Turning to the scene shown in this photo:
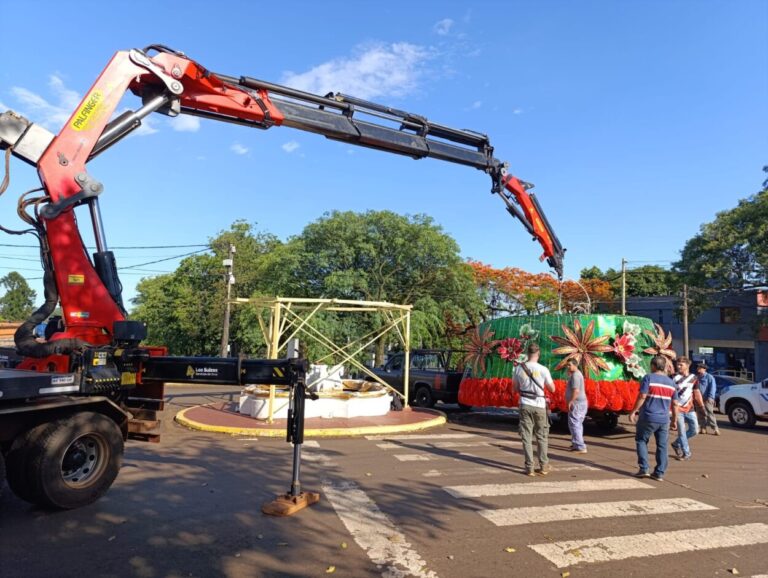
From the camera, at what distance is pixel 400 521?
5609mm

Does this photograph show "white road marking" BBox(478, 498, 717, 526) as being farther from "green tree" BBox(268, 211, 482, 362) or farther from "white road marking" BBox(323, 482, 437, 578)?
"green tree" BBox(268, 211, 482, 362)

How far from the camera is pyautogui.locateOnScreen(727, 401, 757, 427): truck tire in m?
14.5

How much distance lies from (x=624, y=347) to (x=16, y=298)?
9847 cm

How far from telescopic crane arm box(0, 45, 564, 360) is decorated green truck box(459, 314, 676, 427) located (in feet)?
15.2

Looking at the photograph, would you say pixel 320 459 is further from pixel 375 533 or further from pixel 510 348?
pixel 510 348

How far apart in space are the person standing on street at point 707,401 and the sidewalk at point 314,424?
6.02 meters

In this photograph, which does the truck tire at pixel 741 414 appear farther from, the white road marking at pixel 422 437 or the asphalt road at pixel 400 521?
the white road marking at pixel 422 437

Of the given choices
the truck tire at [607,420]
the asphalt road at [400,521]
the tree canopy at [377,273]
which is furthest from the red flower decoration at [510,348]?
the tree canopy at [377,273]

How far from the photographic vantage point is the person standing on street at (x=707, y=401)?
12727mm

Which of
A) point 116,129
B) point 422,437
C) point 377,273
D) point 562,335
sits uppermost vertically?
point 377,273

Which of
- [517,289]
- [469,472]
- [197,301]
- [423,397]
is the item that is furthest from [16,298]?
[469,472]

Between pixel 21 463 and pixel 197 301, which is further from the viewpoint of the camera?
pixel 197 301

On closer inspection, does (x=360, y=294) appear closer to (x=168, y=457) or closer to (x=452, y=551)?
(x=168, y=457)

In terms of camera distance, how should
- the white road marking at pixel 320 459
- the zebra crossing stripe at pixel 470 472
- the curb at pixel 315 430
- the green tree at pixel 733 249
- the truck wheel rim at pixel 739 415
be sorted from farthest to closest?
the green tree at pixel 733 249 < the truck wheel rim at pixel 739 415 < the curb at pixel 315 430 < the white road marking at pixel 320 459 < the zebra crossing stripe at pixel 470 472
